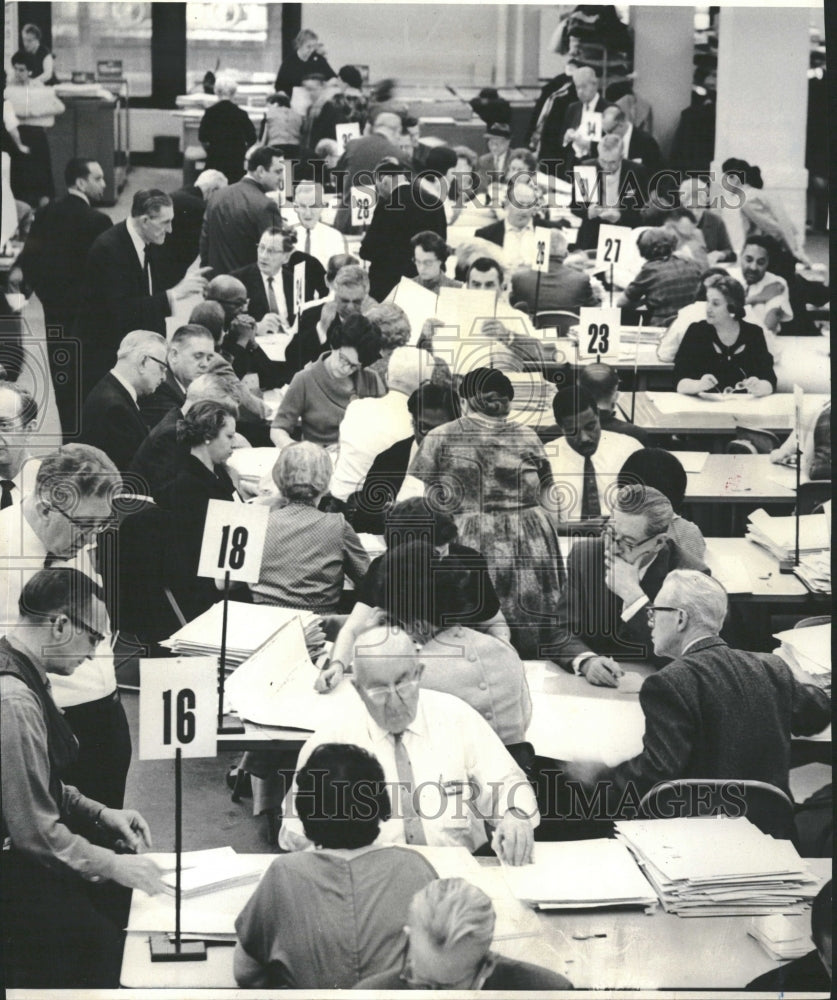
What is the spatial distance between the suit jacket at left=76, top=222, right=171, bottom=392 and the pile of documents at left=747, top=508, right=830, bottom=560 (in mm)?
1917

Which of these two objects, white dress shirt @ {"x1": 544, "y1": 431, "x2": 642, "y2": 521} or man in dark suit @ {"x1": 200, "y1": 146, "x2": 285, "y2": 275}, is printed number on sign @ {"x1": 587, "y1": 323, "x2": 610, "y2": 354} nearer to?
white dress shirt @ {"x1": 544, "y1": 431, "x2": 642, "y2": 521}

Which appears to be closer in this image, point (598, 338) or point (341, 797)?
point (341, 797)

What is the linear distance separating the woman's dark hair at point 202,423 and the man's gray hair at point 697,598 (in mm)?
1362

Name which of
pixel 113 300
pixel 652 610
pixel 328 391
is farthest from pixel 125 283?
pixel 652 610

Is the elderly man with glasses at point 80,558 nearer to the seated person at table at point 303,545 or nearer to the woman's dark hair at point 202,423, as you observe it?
the woman's dark hair at point 202,423

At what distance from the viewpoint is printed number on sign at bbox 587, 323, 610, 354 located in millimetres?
4910

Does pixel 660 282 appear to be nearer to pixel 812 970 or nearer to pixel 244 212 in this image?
pixel 244 212

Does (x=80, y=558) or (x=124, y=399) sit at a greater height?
(x=124, y=399)

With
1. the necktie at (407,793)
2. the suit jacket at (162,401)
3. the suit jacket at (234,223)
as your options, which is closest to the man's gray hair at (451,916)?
the necktie at (407,793)

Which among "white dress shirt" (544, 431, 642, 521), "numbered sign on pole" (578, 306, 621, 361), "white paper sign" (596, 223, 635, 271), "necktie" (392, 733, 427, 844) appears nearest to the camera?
"necktie" (392, 733, 427, 844)

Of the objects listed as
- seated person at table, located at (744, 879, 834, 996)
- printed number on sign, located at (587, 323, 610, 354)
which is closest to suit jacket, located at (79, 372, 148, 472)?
printed number on sign, located at (587, 323, 610, 354)

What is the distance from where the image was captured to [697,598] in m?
4.60

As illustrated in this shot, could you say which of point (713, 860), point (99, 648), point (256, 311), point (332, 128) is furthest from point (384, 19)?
point (713, 860)

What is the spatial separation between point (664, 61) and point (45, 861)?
297 centimetres
